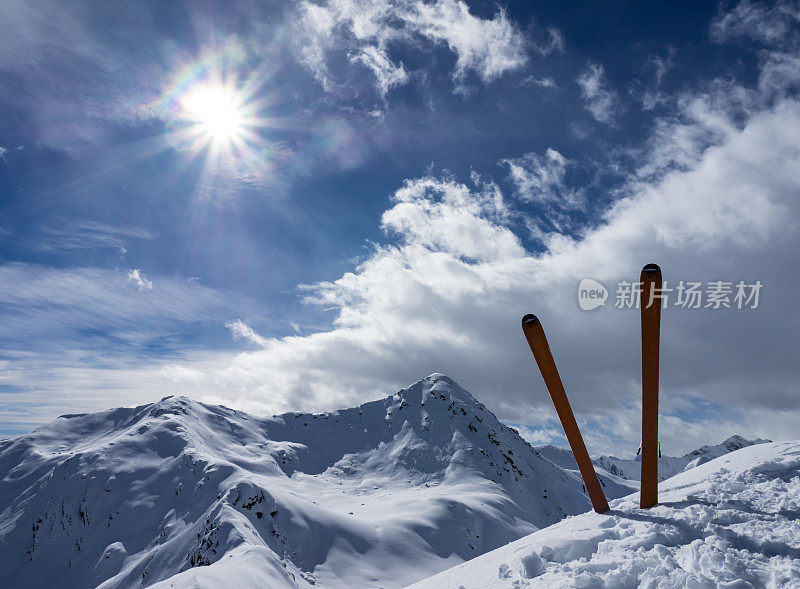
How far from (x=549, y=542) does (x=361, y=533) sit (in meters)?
74.8

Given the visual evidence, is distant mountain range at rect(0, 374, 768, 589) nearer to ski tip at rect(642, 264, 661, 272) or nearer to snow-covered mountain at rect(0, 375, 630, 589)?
snow-covered mountain at rect(0, 375, 630, 589)

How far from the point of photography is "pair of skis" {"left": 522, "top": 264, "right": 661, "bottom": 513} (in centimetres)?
907

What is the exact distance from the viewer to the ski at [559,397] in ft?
31.9

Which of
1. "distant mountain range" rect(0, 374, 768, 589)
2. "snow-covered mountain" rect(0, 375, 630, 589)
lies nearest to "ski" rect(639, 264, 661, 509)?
"distant mountain range" rect(0, 374, 768, 589)

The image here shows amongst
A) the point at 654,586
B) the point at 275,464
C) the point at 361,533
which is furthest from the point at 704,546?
the point at 275,464

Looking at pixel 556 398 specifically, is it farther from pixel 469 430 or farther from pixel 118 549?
pixel 469 430

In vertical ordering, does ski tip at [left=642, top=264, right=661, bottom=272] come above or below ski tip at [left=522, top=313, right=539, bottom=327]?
above

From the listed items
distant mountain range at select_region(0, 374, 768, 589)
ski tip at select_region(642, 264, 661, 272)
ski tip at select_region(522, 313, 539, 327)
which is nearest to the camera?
ski tip at select_region(642, 264, 661, 272)

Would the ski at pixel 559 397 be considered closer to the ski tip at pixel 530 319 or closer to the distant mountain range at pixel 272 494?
the ski tip at pixel 530 319

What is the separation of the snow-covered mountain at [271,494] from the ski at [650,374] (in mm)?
24381

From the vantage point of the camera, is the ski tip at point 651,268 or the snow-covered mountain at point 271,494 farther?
the snow-covered mountain at point 271,494

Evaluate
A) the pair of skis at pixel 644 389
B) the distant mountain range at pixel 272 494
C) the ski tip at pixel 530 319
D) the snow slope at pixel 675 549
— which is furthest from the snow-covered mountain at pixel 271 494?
the ski tip at pixel 530 319

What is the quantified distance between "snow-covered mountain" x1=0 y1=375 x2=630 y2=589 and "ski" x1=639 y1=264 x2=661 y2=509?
24.4m

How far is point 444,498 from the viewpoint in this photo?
9094 centimetres
